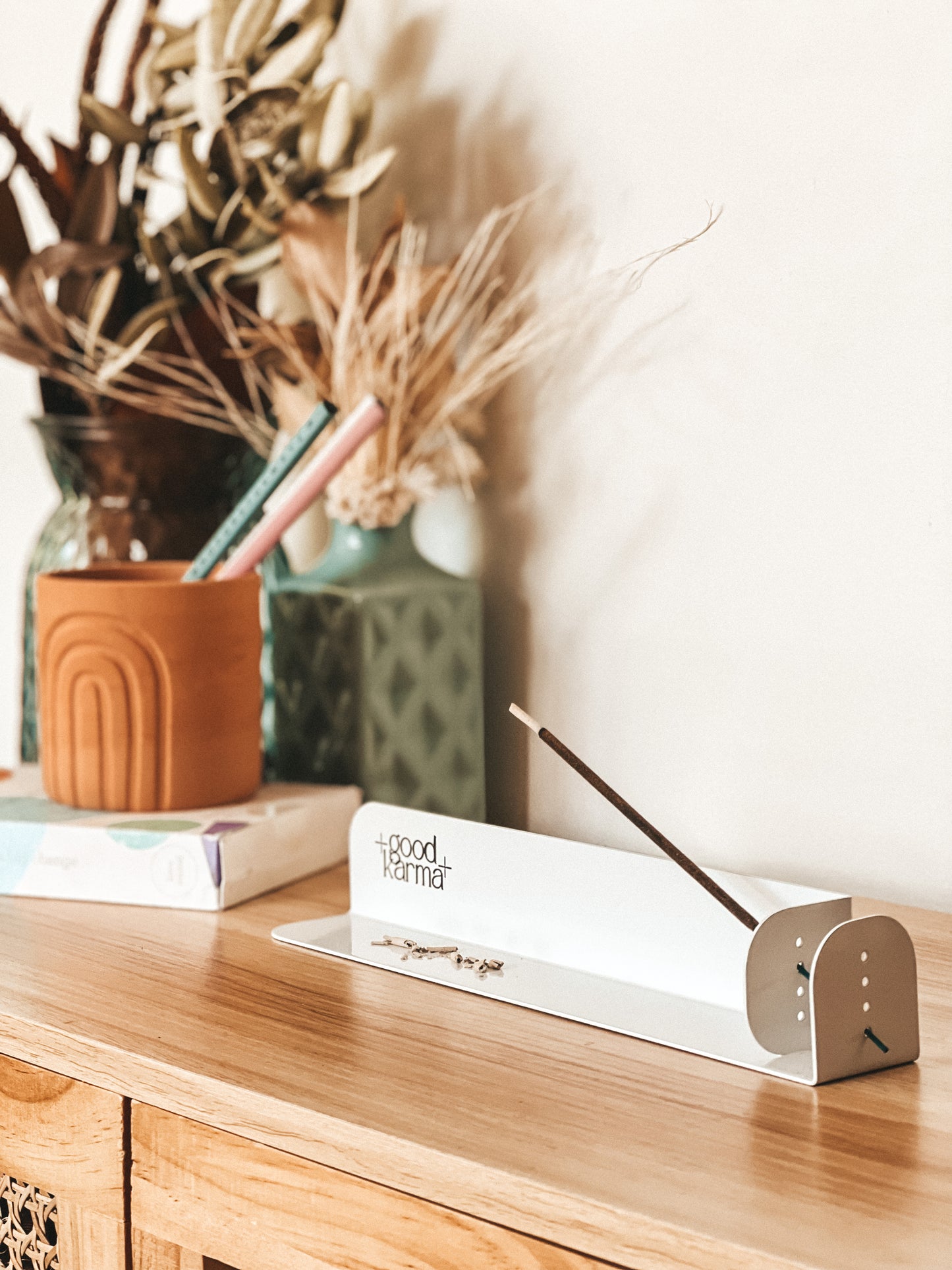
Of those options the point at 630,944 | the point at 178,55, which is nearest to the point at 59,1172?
the point at 630,944

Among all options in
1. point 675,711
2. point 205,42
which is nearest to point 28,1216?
point 675,711

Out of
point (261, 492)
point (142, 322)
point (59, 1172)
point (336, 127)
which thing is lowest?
point (59, 1172)

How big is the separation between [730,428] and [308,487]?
0.23 m

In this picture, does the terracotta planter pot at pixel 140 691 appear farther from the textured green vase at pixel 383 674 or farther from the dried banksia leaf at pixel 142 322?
the dried banksia leaf at pixel 142 322

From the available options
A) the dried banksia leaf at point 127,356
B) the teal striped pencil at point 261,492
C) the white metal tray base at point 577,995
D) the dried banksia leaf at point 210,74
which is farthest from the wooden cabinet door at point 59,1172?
the dried banksia leaf at point 210,74

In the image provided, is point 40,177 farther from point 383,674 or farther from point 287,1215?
point 287,1215

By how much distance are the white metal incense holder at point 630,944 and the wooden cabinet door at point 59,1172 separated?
5.0 inches

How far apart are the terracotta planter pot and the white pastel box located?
1 centimetres

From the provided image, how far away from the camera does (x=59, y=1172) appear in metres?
0.49

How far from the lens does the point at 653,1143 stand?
0.39m

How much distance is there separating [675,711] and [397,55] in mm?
458

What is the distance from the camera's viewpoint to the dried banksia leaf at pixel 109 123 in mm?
814

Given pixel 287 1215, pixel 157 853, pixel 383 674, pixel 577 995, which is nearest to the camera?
pixel 287 1215

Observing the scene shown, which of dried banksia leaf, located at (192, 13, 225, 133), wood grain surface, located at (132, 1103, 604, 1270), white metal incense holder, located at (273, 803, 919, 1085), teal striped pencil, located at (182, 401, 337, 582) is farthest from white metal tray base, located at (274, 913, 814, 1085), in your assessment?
dried banksia leaf, located at (192, 13, 225, 133)
